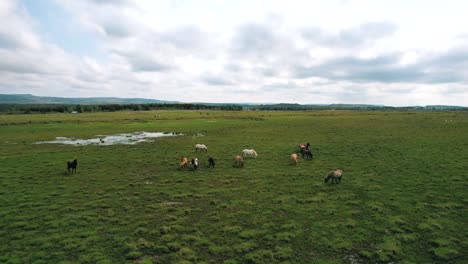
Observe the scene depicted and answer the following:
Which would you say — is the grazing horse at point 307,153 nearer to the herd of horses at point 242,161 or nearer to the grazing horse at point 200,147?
the herd of horses at point 242,161

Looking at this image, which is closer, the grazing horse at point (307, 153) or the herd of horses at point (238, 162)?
the herd of horses at point (238, 162)

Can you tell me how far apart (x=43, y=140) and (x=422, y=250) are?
50405mm

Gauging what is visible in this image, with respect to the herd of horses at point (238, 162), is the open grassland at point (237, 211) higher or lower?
lower

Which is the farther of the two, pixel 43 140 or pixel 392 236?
pixel 43 140

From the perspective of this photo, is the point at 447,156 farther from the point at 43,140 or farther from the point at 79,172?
the point at 43,140

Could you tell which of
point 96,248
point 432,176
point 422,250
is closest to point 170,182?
point 96,248

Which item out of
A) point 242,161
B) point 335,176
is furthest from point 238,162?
point 335,176

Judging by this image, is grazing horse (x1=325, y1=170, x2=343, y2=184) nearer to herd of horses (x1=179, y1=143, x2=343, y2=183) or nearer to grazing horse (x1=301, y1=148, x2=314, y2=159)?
herd of horses (x1=179, y1=143, x2=343, y2=183)

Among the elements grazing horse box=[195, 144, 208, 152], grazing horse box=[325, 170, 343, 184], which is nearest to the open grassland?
grazing horse box=[325, 170, 343, 184]

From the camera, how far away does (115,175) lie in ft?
76.5

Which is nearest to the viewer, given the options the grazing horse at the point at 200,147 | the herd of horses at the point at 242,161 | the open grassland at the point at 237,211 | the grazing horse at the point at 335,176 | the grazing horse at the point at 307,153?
the open grassland at the point at 237,211

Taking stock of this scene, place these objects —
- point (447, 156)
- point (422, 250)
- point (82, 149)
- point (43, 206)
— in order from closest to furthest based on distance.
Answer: point (422, 250), point (43, 206), point (447, 156), point (82, 149)

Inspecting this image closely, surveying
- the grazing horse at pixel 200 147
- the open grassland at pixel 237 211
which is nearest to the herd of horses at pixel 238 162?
the grazing horse at pixel 200 147

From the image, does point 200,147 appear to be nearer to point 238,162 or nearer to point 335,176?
point 238,162
